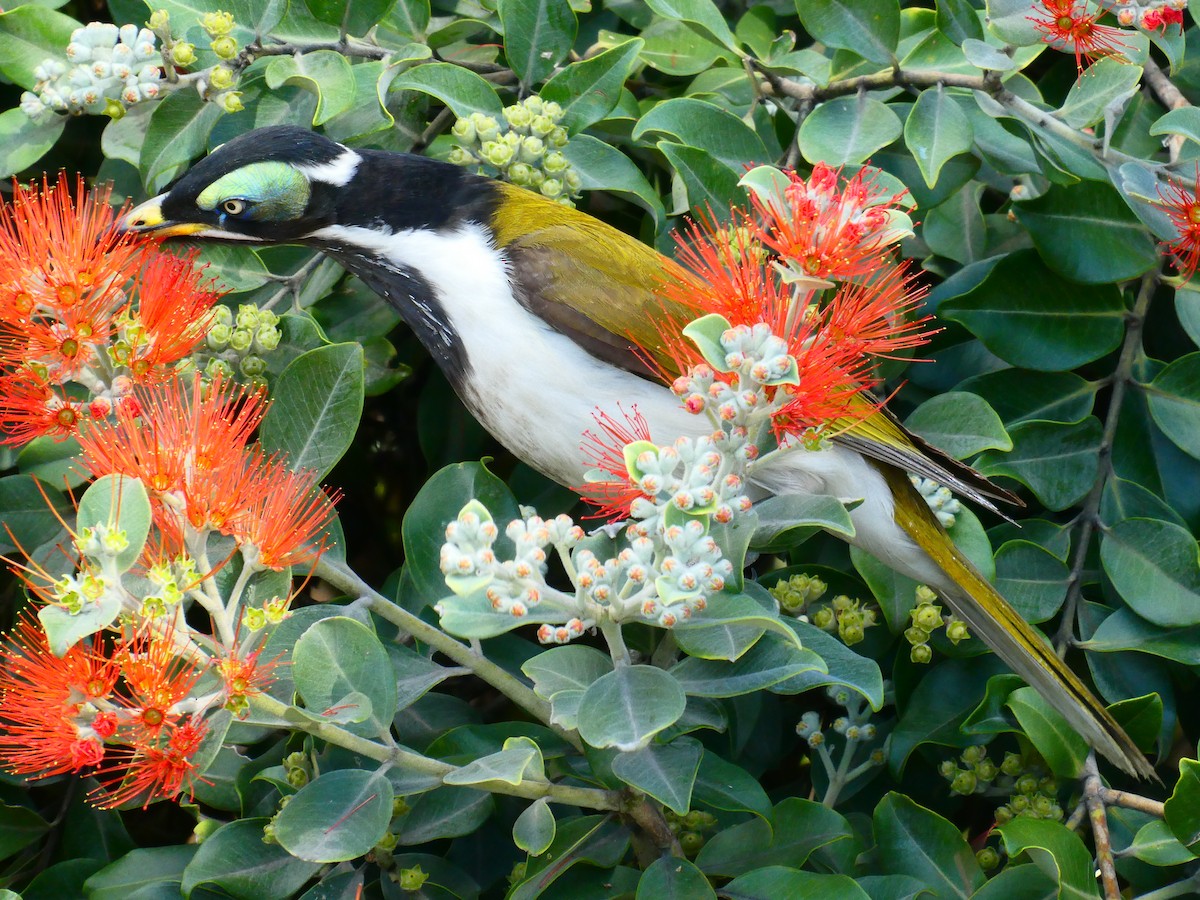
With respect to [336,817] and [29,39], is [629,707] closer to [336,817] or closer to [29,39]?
[336,817]

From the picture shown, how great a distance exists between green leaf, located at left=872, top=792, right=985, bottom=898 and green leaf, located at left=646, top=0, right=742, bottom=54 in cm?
141

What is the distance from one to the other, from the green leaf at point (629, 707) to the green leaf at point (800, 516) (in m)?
0.25

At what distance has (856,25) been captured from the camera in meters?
2.37

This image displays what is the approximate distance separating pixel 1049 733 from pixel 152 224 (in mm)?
1788

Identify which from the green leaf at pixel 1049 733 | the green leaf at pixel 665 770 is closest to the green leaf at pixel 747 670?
the green leaf at pixel 665 770

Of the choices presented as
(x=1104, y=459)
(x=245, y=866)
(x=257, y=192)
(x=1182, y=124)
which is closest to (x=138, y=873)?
(x=245, y=866)

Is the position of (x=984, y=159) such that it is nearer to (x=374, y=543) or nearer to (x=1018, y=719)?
(x=1018, y=719)

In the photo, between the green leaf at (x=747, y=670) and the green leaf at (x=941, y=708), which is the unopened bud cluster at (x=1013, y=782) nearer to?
the green leaf at (x=941, y=708)

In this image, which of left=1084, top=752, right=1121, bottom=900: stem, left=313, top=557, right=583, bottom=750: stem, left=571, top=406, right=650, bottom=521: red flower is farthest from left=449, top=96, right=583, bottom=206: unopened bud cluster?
left=1084, top=752, right=1121, bottom=900: stem

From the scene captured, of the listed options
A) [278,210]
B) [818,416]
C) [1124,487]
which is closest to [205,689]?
[818,416]

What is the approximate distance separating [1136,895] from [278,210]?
1.94 metres

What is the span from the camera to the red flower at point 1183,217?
2213 mm

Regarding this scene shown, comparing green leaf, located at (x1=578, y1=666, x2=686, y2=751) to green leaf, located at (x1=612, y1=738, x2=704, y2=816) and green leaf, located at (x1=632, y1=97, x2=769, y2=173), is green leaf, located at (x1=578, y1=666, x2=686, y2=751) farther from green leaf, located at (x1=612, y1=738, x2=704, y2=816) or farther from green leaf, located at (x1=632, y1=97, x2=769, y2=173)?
green leaf, located at (x1=632, y1=97, x2=769, y2=173)

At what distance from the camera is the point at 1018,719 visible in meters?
2.04
